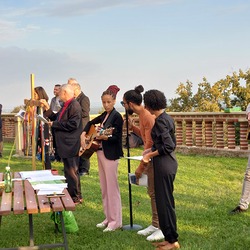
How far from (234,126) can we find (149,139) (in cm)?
821

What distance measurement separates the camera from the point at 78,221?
25.6 feet

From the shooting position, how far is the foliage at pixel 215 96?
2667 centimetres

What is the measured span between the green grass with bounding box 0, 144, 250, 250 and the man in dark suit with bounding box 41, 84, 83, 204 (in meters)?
0.60

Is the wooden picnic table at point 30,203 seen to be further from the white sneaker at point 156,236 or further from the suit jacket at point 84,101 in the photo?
the suit jacket at point 84,101

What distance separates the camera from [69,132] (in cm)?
866

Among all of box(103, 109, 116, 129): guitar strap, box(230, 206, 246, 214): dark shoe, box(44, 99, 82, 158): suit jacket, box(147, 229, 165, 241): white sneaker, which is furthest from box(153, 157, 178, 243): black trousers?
box(44, 99, 82, 158): suit jacket

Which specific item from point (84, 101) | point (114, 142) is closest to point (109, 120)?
point (114, 142)

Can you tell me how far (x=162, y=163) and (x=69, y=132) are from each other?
2932 mm

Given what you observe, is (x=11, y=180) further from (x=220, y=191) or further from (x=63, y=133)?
(x=220, y=191)

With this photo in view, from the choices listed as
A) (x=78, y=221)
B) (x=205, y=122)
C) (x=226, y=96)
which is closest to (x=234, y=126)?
(x=205, y=122)

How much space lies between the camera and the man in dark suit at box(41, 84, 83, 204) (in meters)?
8.50

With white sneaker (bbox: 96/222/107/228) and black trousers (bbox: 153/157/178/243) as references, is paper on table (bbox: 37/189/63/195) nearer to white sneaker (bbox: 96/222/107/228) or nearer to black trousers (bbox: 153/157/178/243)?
black trousers (bbox: 153/157/178/243)

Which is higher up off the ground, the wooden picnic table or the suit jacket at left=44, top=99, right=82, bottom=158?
the suit jacket at left=44, top=99, right=82, bottom=158

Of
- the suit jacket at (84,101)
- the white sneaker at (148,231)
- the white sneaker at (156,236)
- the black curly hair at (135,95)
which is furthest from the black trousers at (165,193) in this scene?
the suit jacket at (84,101)
